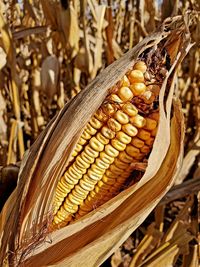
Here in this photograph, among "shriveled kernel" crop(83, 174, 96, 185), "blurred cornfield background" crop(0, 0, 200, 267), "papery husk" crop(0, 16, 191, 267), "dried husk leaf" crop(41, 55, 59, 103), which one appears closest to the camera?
"papery husk" crop(0, 16, 191, 267)

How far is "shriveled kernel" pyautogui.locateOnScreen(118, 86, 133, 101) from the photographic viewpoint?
3.11ft

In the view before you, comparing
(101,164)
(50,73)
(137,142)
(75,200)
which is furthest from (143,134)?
(50,73)

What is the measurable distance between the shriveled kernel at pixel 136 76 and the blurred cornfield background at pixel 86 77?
0.47 meters

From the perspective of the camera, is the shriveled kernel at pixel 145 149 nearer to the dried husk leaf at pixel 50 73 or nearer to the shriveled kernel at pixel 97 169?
the shriveled kernel at pixel 97 169

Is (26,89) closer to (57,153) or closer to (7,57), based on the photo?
(7,57)

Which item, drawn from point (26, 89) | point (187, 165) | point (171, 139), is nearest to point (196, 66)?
point (187, 165)

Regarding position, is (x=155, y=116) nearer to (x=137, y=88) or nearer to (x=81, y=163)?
(x=137, y=88)

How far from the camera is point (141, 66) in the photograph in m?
0.94

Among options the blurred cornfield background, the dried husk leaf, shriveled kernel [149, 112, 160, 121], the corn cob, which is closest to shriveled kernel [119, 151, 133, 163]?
the corn cob

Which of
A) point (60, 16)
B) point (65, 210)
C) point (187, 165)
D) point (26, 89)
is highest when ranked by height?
point (60, 16)

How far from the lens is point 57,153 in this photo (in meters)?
0.97

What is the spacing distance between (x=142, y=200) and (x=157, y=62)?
30 centimetres

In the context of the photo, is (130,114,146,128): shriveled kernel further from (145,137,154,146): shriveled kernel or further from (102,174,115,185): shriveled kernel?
(102,174,115,185): shriveled kernel

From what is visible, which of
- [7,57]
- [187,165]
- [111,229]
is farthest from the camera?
[187,165]
